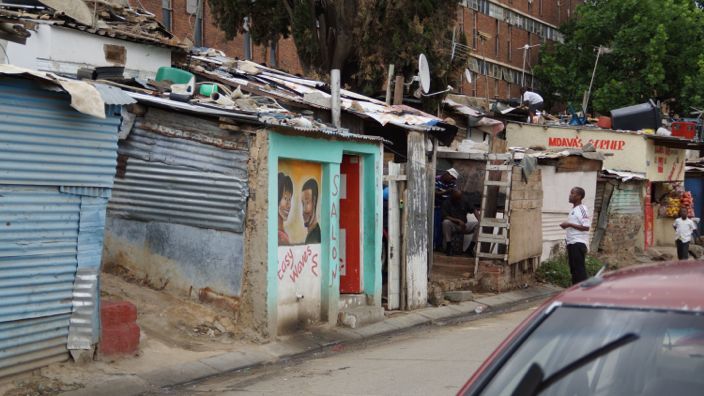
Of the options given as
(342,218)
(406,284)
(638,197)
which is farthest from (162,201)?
(638,197)

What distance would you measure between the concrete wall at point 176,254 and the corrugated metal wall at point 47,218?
2.18 metres

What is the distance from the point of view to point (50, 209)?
892cm

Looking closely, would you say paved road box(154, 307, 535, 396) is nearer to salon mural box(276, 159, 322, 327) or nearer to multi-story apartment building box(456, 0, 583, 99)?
salon mural box(276, 159, 322, 327)

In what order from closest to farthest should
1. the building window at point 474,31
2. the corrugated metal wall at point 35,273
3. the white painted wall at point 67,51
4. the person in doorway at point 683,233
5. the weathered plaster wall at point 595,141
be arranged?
1. the corrugated metal wall at point 35,273
2. the white painted wall at point 67,51
3. the person in doorway at point 683,233
4. the weathered plaster wall at point 595,141
5. the building window at point 474,31

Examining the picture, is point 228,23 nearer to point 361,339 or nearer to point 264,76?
point 264,76

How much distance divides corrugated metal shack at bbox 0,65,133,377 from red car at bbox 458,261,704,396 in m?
6.29

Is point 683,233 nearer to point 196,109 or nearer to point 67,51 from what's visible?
point 196,109

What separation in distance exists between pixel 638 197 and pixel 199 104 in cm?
1762

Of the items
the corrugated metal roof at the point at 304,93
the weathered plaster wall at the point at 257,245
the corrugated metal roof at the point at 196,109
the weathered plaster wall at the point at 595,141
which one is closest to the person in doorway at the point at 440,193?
the corrugated metal roof at the point at 304,93

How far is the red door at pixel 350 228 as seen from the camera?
13.8m

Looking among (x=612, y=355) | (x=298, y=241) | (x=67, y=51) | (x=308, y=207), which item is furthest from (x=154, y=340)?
(x=612, y=355)

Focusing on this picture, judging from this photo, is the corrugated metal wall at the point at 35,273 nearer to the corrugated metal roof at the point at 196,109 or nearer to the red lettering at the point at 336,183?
the corrugated metal roof at the point at 196,109

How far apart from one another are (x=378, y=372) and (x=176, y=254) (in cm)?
366

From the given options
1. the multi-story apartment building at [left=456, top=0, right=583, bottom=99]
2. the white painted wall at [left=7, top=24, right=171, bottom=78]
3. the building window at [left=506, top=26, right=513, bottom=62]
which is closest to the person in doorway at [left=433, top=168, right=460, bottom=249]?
the white painted wall at [left=7, top=24, right=171, bottom=78]
